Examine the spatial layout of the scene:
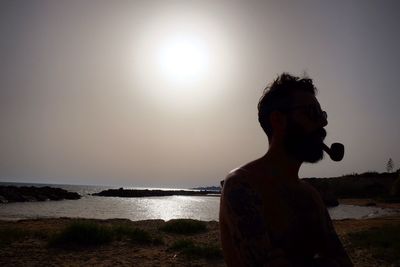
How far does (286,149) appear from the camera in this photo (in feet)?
5.87

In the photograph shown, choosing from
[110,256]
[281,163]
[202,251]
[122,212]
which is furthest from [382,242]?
[122,212]

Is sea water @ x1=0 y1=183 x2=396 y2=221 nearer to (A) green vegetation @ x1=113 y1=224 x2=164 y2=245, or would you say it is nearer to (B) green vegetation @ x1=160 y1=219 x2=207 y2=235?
(B) green vegetation @ x1=160 y1=219 x2=207 y2=235

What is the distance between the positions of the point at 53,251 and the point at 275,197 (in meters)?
10.9

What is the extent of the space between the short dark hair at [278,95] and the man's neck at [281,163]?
0.11m

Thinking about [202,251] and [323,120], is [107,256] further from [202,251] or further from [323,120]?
[323,120]

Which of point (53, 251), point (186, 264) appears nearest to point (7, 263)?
point (53, 251)

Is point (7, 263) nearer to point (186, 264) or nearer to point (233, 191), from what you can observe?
point (186, 264)

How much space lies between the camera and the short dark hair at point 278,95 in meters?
1.82

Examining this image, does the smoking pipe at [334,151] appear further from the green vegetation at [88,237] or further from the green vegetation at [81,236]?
the green vegetation at [81,236]

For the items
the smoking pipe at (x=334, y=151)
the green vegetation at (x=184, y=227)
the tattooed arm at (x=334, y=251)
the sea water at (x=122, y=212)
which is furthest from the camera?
the sea water at (x=122, y=212)

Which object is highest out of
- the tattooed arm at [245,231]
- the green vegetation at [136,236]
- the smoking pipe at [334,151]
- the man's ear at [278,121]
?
the man's ear at [278,121]

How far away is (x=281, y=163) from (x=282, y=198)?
0.17 metres

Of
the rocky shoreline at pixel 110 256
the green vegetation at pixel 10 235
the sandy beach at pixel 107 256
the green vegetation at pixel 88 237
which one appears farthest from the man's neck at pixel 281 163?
the green vegetation at pixel 10 235

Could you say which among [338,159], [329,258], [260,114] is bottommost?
[329,258]
